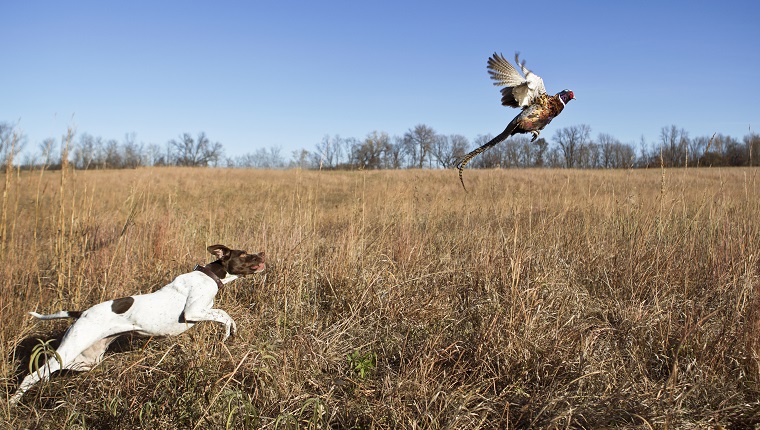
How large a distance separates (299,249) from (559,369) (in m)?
2.78

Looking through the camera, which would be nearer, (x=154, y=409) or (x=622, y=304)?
(x=154, y=409)

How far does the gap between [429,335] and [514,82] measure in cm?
170

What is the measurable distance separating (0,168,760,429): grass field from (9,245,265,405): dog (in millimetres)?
113

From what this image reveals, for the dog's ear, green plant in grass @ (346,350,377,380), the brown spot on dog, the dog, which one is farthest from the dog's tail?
green plant in grass @ (346,350,377,380)

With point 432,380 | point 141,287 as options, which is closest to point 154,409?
point 432,380

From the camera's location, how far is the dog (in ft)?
8.94

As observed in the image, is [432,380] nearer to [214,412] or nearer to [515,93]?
[214,412]

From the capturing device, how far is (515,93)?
232 centimetres

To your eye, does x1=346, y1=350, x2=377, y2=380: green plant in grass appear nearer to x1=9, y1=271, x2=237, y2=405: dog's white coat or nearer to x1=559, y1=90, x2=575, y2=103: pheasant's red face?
x1=9, y1=271, x2=237, y2=405: dog's white coat

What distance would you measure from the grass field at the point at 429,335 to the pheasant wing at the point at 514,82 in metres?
1.36

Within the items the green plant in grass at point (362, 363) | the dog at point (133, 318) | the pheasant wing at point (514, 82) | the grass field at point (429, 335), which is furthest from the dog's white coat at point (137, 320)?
the pheasant wing at point (514, 82)

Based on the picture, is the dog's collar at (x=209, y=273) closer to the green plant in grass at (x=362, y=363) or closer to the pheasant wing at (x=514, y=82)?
the green plant in grass at (x=362, y=363)

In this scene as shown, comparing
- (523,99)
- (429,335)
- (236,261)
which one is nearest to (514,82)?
(523,99)

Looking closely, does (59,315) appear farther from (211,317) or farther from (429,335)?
(429,335)
